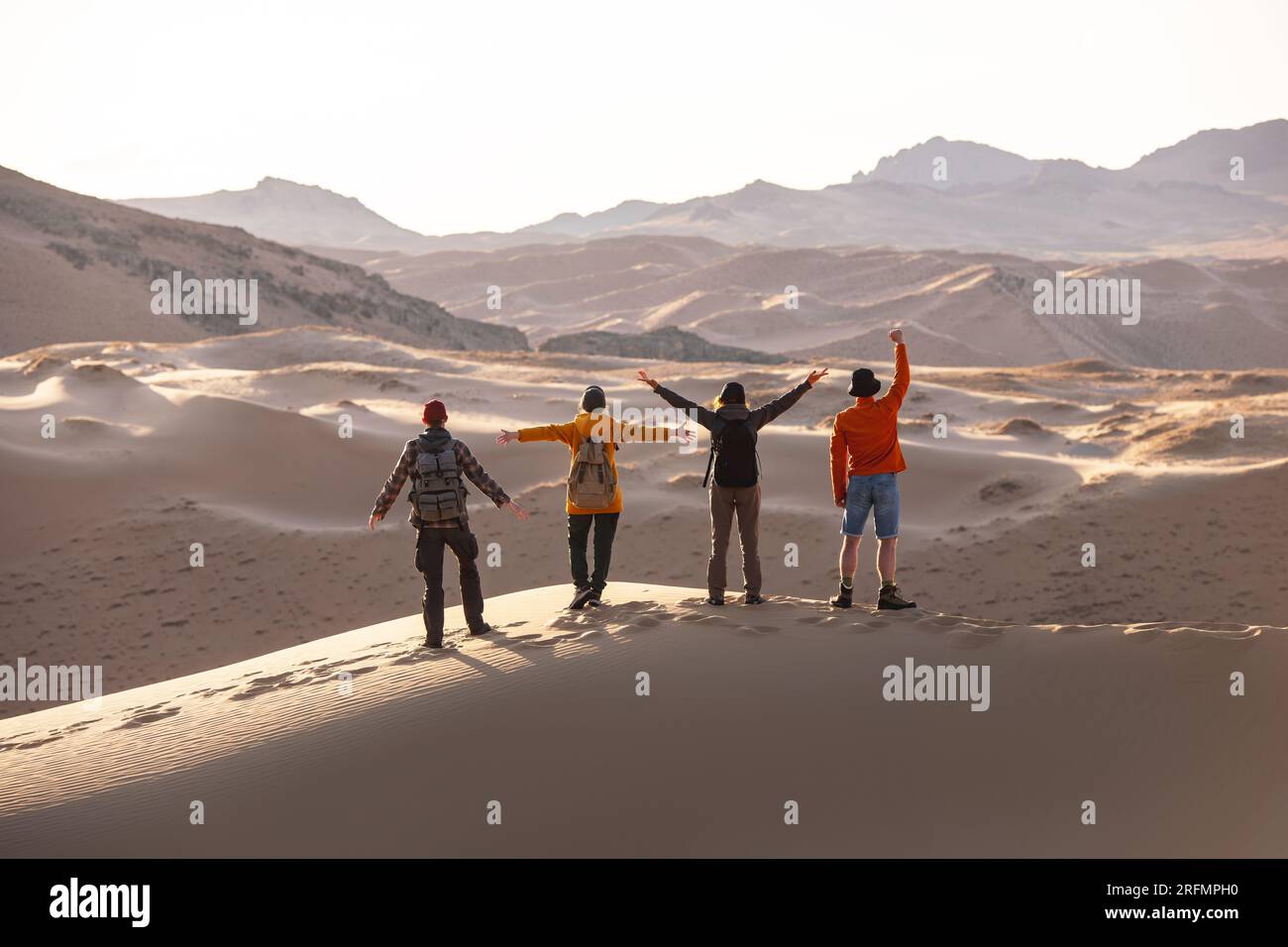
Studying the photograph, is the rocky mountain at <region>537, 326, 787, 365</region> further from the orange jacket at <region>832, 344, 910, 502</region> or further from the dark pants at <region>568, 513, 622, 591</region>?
the orange jacket at <region>832, 344, 910, 502</region>

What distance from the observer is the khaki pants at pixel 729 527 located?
7.28m

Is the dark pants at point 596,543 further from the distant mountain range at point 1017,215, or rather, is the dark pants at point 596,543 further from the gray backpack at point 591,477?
the distant mountain range at point 1017,215

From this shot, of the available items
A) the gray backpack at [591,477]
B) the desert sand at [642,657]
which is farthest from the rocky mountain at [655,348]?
the gray backpack at [591,477]

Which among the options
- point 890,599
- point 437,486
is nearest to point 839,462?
point 890,599

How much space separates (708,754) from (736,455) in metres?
2.32

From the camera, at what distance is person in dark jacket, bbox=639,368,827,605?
7.20 m

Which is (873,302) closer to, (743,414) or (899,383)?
(899,383)

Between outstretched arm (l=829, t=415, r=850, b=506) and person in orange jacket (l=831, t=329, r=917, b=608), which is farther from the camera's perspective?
outstretched arm (l=829, t=415, r=850, b=506)

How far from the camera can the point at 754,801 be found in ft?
17.0

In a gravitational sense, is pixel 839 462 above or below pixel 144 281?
below

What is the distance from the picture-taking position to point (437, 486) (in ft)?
23.1

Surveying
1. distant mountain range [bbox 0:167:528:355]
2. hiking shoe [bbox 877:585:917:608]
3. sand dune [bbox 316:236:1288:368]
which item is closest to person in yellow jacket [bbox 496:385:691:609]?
hiking shoe [bbox 877:585:917:608]

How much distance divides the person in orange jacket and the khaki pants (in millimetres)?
567
